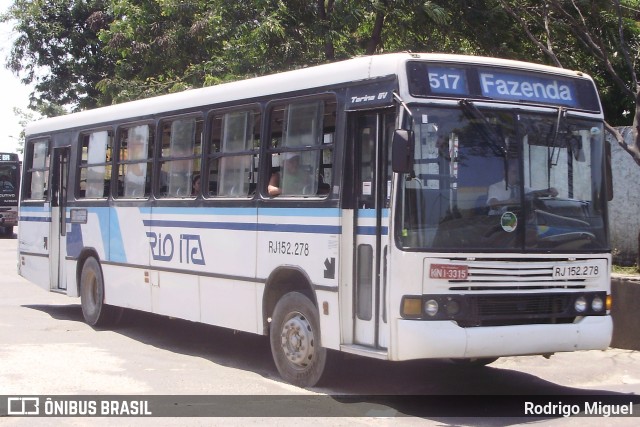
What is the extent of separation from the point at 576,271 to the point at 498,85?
177 centimetres

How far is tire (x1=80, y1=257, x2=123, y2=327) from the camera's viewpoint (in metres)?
13.0

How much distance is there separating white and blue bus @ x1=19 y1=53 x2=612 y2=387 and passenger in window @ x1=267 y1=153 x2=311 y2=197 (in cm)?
2

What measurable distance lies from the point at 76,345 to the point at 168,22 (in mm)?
13188

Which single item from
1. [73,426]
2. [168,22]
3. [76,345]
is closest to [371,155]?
[73,426]

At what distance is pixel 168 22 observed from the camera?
23.0 m

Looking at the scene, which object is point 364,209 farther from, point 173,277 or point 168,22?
point 168,22

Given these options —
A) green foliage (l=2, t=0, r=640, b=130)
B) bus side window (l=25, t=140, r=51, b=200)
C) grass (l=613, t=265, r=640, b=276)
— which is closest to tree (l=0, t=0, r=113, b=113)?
green foliage (l=2, t=0, r=640, b=130)

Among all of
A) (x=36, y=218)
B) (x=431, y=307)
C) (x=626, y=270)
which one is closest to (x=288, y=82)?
(x=431, y=307)

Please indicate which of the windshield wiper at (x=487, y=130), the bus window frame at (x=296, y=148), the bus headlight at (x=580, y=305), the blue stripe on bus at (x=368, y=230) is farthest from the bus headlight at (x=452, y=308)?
the bus window frame at (x=296, y=148)

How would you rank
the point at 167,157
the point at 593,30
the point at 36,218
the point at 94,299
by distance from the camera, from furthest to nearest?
the point at 593,30, the point at 36,218, the point at 94,299, the point at 167,157

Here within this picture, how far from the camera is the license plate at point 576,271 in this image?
8047 mm

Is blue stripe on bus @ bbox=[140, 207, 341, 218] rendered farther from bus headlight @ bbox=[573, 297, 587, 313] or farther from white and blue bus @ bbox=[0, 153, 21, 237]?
white and blue bus @ bbox=[0, 153, 21, 237]

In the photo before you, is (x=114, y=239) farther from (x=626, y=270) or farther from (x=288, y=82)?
(x=626, y=270)

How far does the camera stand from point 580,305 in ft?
26.8
